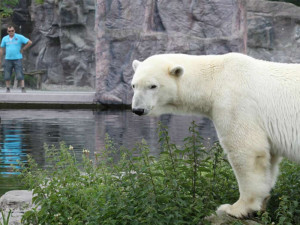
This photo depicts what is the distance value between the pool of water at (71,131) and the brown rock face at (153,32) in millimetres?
1222

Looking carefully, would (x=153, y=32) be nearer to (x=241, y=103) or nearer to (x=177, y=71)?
(x=177, y=71)

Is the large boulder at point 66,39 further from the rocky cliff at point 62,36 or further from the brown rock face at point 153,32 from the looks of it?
the brown rock face at point 153,32

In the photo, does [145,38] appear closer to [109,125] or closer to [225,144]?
[109,125]

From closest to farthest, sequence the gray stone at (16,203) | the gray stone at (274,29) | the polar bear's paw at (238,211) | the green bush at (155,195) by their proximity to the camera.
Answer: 1. the green bush at (155,195)
2. the polar bear's paw at (238,211)
3. the gray stone at (16,203)
4. the gray stone at (274,29)

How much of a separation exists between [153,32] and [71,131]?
6.49 m

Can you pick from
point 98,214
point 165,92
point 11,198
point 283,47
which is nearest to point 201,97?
point 165,92

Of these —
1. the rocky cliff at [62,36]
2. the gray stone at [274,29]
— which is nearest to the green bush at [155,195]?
the gray stone at [274,29]

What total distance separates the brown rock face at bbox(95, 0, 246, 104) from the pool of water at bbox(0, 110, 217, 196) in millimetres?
1222

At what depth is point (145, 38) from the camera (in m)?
16.8

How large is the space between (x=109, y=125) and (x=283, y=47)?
13.5m

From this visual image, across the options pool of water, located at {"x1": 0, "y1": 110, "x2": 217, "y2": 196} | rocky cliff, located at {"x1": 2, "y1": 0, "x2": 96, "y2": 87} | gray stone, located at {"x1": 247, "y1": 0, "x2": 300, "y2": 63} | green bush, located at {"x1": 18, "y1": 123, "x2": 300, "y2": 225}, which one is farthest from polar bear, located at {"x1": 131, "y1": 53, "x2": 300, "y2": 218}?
rocky cliff, located at {"x1": 2, "y1": 0, "x2": 96, "y2": 87}

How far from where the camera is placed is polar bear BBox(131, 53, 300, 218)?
13.8ft

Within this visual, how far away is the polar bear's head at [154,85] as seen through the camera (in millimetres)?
4336

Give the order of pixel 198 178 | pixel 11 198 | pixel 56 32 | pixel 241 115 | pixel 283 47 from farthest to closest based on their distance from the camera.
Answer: pixel 56 32 → pixel 283 47 → pixel 11 198 → pixel 198 178 → pixel 241 115
